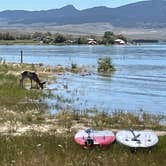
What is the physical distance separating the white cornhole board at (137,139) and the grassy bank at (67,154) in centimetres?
15

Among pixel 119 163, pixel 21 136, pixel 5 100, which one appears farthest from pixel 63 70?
pixel 119 163

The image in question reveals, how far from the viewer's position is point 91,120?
74.4ft

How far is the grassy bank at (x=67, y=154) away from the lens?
14266 mm

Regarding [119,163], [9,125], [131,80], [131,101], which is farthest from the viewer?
[131,80]

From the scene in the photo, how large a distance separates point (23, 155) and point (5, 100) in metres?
13.7

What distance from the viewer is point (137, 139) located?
1587 centimetres

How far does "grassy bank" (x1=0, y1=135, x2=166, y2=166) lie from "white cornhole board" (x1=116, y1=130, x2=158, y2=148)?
5.8 inches

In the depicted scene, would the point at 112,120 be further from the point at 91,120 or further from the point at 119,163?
the point at 119,163

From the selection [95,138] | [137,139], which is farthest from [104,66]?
[137,139]

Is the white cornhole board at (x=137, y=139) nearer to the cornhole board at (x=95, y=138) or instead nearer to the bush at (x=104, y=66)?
the cornhole board at (x=95, y=138)

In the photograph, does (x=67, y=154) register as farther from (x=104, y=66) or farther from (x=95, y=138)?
(x=104, y=66)

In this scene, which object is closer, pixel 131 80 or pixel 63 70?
pixel 131 80

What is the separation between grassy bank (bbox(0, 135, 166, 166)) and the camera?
14266 millimetres

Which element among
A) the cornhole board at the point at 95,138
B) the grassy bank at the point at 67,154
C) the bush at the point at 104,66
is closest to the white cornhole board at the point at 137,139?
the grassy bank at the point at 67,154
